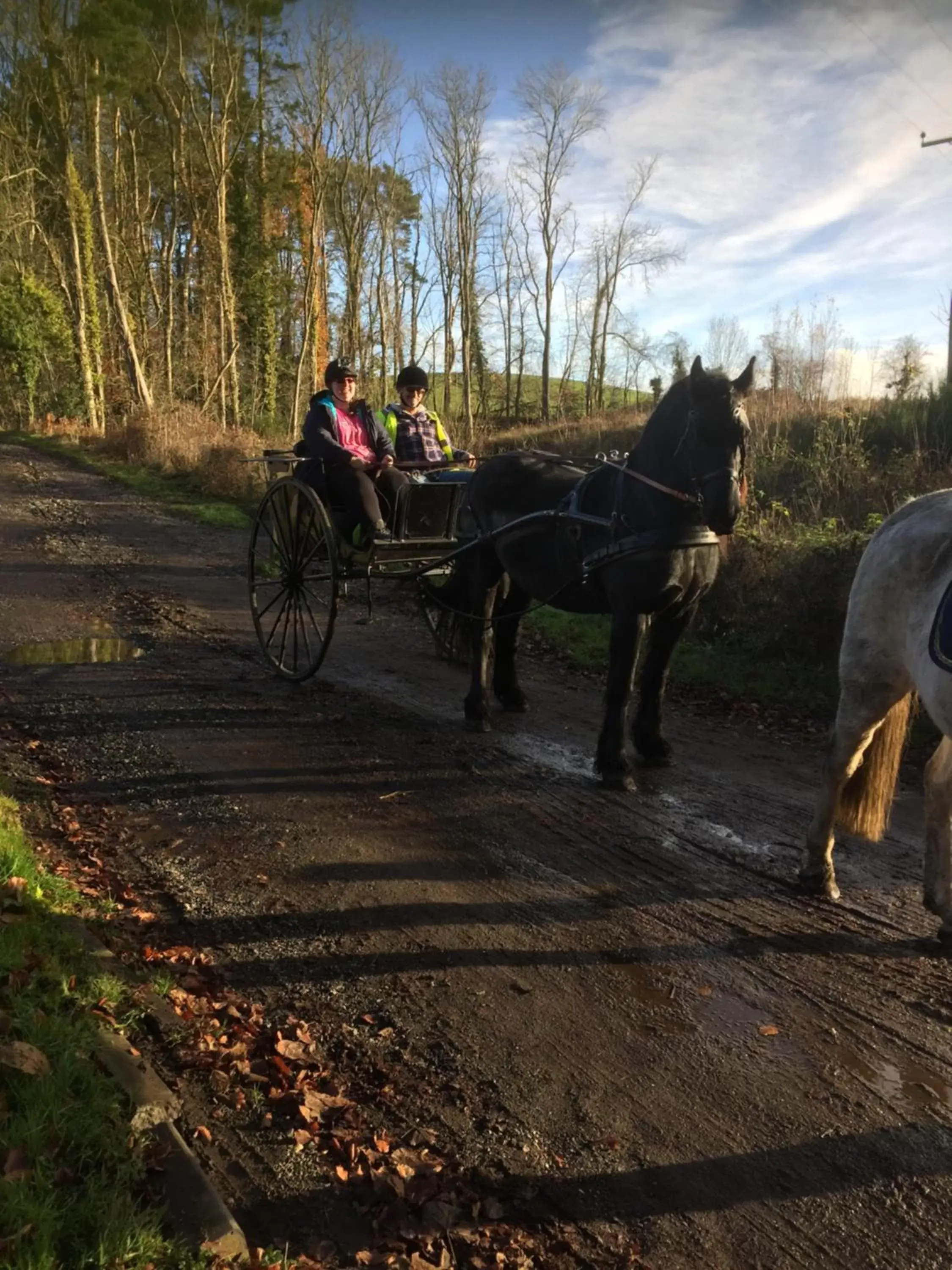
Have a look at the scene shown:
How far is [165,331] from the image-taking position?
3167cm

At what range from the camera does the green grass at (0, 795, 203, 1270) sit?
2.06 m

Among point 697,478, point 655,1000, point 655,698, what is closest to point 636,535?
point 697,478

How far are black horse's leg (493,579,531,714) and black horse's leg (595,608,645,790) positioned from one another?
171cm

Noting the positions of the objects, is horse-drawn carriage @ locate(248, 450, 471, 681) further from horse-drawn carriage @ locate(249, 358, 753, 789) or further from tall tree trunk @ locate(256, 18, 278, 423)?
tall tree trunk @ locate(256, 18, 278, 423)

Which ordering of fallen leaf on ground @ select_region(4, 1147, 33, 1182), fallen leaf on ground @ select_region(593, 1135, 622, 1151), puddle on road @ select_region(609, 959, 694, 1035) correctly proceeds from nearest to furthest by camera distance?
fallen leaf on ground @ select_region(4, 1147, 33, 1182)
fallen leaf on ground @ select_region(593, 1135, 622, 1151)
puddle on road @ select_region(609, 959, 694, 1035)

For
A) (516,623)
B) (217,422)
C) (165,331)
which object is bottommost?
(516,623)

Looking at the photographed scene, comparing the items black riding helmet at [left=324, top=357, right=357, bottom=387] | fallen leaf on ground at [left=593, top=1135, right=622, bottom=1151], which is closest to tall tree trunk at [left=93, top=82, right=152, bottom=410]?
black riding helmet at [left=324, top=357, right=357, bottom=387]

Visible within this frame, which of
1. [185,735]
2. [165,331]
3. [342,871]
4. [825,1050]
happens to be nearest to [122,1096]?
[342,871]

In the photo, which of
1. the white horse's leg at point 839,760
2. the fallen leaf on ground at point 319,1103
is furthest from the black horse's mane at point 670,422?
the fallen leaf on ground at point 319,1103

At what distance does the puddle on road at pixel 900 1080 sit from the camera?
285 centimetres

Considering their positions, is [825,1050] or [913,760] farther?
[913,760]

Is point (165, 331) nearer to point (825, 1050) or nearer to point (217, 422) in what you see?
point (217, 422)

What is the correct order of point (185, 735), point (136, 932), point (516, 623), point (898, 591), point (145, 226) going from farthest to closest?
1. point (145, 226)
2. point (516, 623)
3. point (185, 735)
4. point (898, 591)
5. point (136, 932)

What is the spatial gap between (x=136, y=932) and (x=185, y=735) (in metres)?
2.68
